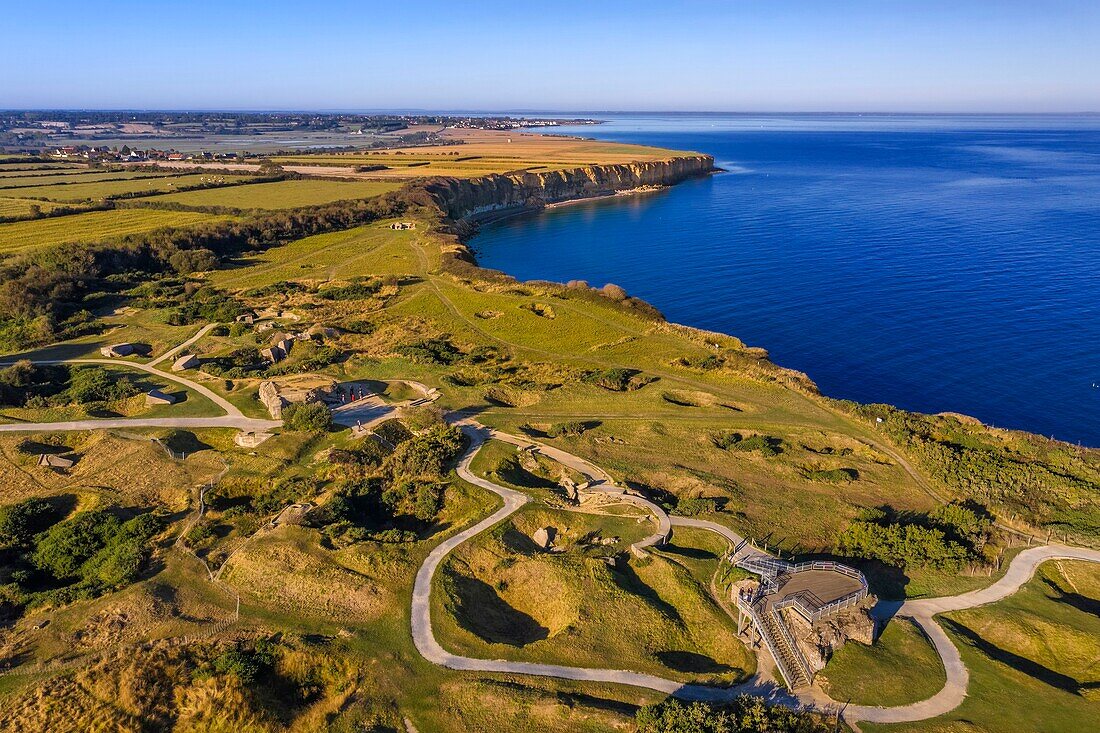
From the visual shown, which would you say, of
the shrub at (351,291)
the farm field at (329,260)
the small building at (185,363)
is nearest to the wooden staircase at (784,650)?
the small building at (185,363)

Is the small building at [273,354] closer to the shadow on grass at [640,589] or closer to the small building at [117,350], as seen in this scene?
the small building at [117,350]

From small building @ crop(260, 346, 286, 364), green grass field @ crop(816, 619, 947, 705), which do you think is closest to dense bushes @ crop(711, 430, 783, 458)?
green grass field @ crop(816, 619, 947, 705)

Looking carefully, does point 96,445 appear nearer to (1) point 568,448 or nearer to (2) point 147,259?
(1) point 568,448

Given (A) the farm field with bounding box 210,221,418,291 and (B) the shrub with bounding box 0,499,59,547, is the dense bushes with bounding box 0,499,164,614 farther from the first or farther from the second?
(A) the farm field with bounding box 210,221,418,291

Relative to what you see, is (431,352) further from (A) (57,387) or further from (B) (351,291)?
(A) (57,387)

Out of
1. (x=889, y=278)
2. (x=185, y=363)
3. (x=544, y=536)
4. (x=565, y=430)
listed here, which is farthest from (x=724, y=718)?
(x=889, y=278)
